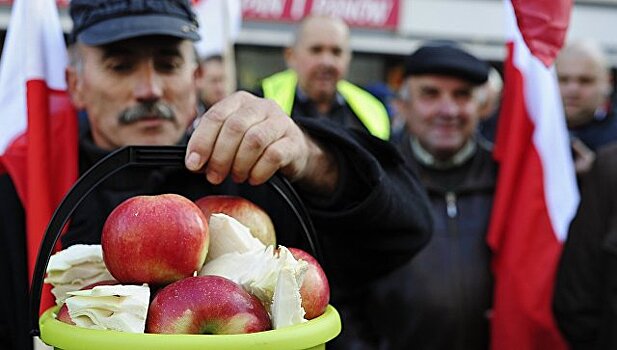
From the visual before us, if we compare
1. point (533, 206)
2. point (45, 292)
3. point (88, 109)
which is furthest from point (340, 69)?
point (45, 292)

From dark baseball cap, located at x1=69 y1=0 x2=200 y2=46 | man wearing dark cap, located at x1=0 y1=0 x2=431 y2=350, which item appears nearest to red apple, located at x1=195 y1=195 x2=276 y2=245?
man wearing dark cap, located at x1=0 y1=0 x2=431 y2=350

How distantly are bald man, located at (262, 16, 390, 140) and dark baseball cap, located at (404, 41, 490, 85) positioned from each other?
79 centimetres

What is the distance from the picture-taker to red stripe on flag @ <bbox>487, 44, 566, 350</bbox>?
2486mm

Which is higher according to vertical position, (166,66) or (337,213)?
(166,66)

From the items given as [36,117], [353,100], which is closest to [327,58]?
[353,100]

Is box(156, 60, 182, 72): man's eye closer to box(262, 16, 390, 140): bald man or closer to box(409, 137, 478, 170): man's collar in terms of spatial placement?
box(409, 137, 478, 170): man's collar

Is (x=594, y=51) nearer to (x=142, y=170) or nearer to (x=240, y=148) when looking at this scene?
(x=142, y=170)

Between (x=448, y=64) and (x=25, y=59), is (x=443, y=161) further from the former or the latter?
(x=25, y=59)

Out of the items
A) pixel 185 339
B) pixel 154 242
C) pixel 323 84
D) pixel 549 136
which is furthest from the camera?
pixel 323 84

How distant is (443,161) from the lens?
9.04ft

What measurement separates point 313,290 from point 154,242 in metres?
0.20

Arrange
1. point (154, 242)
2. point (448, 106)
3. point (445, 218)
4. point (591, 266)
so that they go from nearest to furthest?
1. point (154, 242)
2. point (591, 266)
3. point (445, 218)
4. point (448, 106)

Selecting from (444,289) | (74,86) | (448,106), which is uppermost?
(74,86)

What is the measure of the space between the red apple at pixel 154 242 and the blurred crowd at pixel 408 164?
80mm
